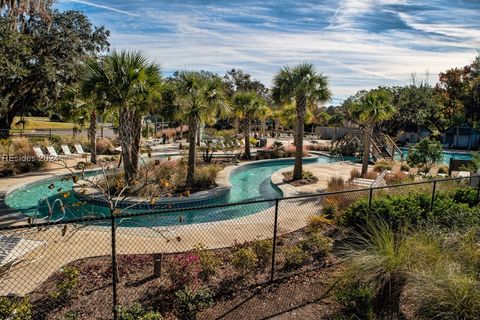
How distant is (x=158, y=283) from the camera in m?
5.87

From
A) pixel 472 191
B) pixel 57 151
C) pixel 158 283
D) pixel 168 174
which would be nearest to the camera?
pixel 158 283

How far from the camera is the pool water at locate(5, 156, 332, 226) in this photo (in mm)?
10633

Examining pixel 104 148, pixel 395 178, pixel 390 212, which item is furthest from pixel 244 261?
pixel 104 148

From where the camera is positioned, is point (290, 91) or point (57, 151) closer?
point (290, 91)

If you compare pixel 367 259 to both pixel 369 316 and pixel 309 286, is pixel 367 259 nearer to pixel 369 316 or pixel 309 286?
pixel 369 316

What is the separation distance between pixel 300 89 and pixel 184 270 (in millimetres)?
12242

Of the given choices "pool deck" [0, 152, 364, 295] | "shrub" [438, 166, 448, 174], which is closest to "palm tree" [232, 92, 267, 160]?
"shrub" [438, 166, 448, 174]

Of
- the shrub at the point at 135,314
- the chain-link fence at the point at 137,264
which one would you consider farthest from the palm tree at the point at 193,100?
the shrub at the point at 135,314

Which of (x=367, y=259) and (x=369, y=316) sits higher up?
(x=367, y=259)

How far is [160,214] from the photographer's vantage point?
8.39 metres

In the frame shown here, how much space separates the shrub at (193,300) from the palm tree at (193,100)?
30.5ft

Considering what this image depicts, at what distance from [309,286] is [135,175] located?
8.99 m

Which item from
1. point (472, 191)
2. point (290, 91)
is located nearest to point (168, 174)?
point (290, 91)

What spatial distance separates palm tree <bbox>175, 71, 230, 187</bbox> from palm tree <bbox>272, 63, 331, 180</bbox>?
3.64 metres
